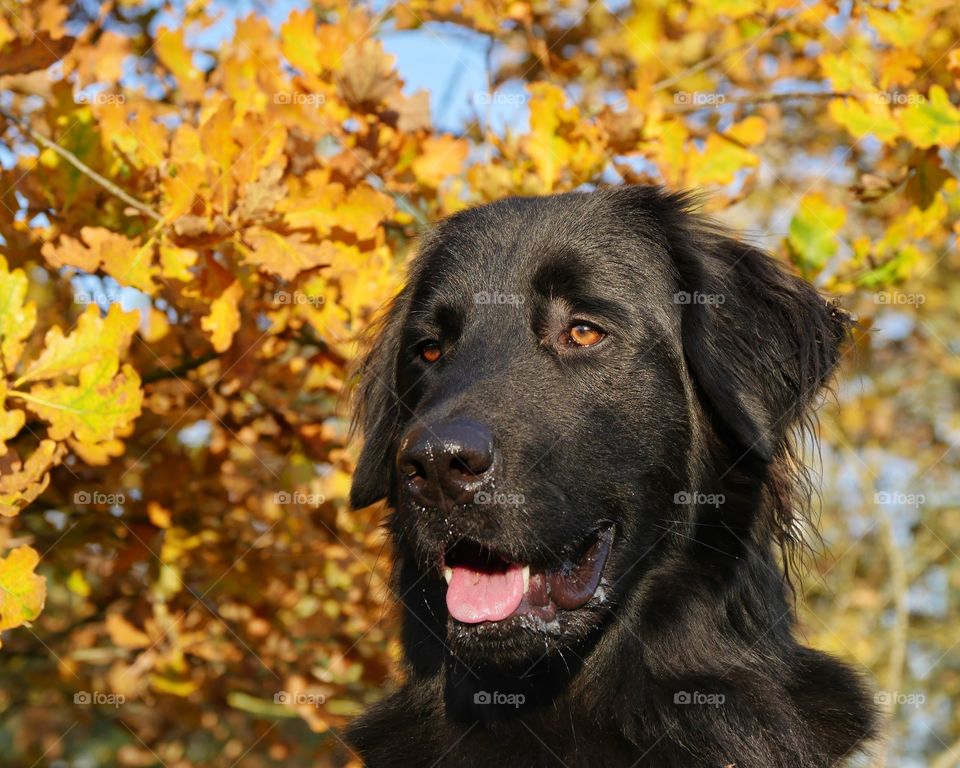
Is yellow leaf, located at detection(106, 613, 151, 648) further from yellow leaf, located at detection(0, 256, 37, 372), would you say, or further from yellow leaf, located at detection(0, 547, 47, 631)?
yellow leaf, located at detection(0, 256, 37, 372)

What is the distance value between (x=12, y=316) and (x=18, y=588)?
0.75 metres

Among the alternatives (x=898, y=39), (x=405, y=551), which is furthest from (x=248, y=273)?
(x=898, y=39)

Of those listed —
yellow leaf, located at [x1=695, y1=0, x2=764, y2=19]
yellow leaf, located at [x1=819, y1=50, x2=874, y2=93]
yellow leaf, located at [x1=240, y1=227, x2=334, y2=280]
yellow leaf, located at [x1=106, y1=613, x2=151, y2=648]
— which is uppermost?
yellow leaf, located at [x1=695, y1=0, x2=764, y2=19]

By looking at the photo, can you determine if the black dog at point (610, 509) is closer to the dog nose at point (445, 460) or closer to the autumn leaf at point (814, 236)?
the dog nose at point (445, 460)

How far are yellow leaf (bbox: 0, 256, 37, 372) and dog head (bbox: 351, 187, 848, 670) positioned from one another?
1113 mm

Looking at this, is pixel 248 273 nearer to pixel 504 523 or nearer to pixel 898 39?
pixel 504 523

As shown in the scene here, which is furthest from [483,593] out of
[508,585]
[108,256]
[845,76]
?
[845,76]

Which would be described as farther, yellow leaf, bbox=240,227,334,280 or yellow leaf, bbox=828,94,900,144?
yellow leaf, bbox=828,94,900,144

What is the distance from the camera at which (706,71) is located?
5.98 metres

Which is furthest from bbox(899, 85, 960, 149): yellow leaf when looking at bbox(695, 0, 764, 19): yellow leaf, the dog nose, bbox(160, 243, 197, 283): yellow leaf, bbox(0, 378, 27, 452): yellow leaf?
bbox(0, 378, 27, 452): yellow leaf

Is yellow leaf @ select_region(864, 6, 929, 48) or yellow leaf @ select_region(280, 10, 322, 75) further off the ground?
yellow leaf @ select_region(864, 6, 929, 48)

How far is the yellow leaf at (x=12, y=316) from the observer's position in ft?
9.36

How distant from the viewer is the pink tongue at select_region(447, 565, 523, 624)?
115 inches

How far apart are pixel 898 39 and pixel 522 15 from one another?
5.91 ft
